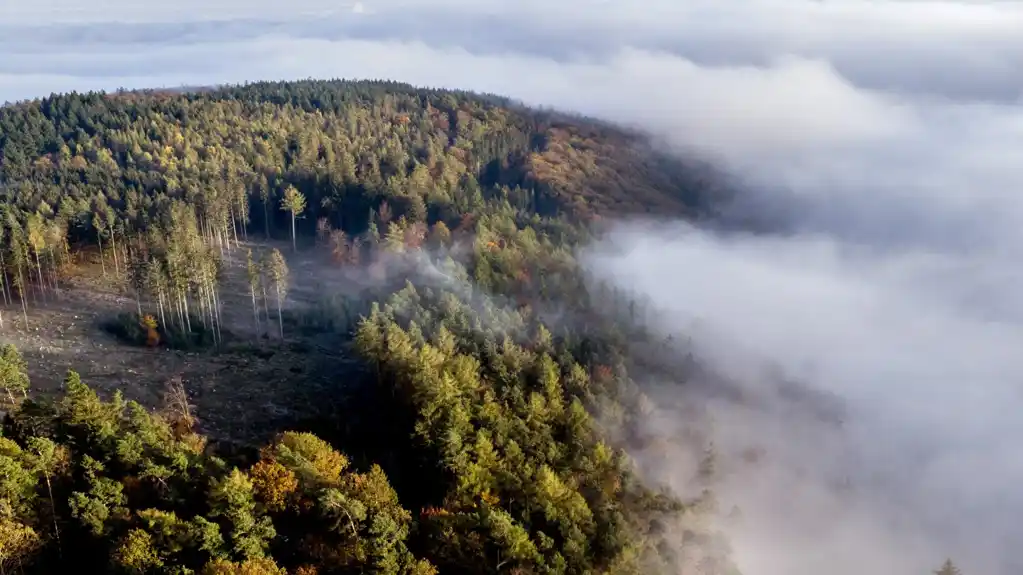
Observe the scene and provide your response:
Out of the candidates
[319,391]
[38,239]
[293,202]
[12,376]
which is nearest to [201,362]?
[319,391]

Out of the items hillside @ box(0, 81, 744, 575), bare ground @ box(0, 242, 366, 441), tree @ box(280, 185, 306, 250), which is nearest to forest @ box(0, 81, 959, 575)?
hillside @ box(0, 81, 744, 575)

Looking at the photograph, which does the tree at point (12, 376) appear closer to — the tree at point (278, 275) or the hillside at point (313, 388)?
the hillside at point (313, 388)

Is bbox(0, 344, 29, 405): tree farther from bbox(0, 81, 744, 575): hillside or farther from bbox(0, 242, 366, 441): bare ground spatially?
bbox(0, 242, 366, 441): bare ground

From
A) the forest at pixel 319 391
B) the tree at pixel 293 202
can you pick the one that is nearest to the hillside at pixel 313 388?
the forest at pixel 319 391

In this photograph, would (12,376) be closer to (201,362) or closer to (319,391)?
(201,362)

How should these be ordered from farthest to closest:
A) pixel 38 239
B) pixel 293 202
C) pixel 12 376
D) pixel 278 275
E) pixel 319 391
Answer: pixel 293 202
pixel 278 275
pixel 38 239
pixel 319 391
pixel 12 376

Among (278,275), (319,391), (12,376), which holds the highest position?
(278,275)
